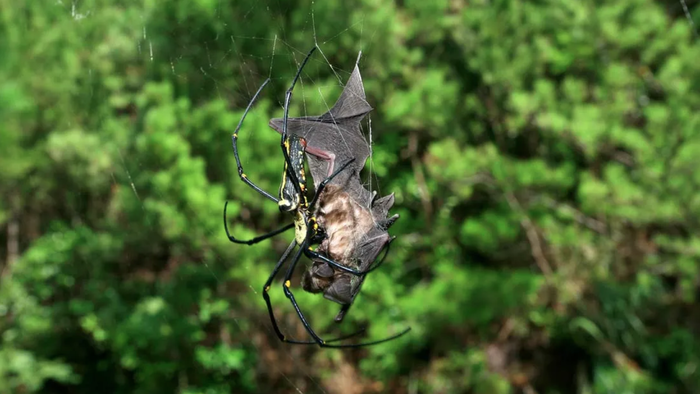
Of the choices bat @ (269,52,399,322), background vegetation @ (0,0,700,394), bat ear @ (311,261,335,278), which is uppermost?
bat @ (269,52,399,322)

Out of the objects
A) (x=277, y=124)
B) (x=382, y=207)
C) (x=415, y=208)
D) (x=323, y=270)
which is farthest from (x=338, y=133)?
(x=415, y=208)

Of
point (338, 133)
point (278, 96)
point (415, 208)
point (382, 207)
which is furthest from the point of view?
point (415, 208)

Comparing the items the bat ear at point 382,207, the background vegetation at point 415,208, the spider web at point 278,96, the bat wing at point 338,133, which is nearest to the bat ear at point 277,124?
the bat wing at point 338,133

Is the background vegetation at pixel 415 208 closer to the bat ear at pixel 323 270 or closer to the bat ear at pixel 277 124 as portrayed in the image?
the bat ear at pixel 277 124

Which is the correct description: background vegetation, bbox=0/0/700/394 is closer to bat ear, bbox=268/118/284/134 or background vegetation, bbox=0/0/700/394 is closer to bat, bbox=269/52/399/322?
bat ear, bbox=268/118/284/134

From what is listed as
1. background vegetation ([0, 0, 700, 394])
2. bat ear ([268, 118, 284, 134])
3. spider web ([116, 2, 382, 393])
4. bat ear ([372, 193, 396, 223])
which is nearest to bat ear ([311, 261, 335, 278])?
bat ear ([372, 193, 396, 223])

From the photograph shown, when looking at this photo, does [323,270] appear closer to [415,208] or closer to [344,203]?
[344,203]
